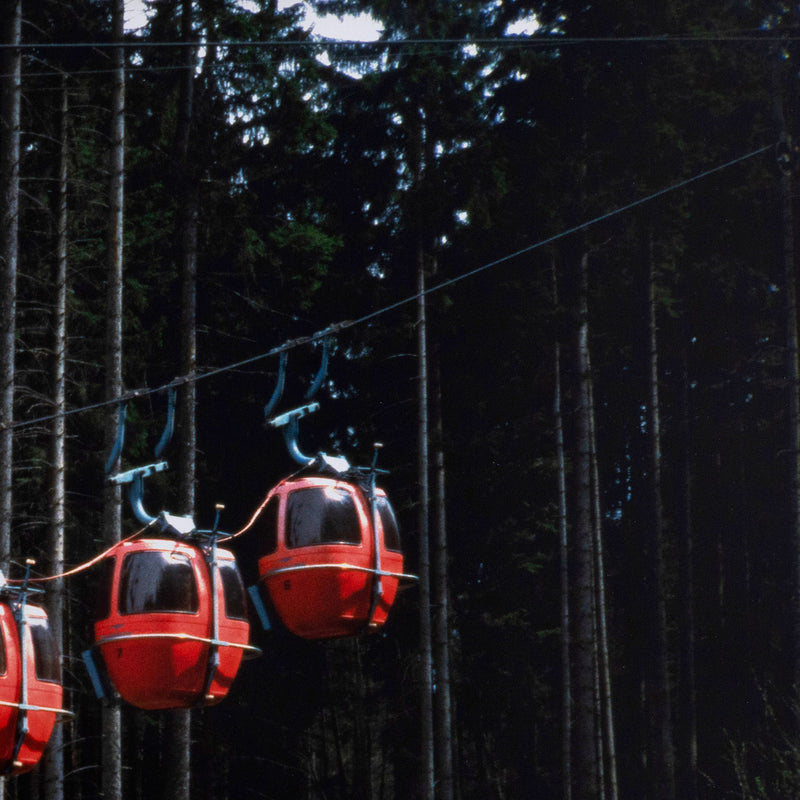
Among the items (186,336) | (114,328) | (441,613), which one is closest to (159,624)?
(114,328)

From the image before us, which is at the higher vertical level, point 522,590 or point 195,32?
point 195,32

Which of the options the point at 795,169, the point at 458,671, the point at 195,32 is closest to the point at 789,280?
the point at 795,169

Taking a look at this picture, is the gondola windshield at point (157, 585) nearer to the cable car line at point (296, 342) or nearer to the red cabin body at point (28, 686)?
the cable car line at point (296, 342)

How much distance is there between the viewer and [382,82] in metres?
29.8

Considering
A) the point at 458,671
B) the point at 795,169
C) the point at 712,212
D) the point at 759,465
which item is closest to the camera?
the point at 795,169

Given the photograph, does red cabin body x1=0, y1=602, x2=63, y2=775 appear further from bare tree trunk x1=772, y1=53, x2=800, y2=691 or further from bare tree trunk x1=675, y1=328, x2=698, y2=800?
bare tree trunk x1=675, y1=328, x2=698, y2=800

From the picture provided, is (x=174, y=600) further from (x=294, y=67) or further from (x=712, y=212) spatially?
(x=712, y=212)

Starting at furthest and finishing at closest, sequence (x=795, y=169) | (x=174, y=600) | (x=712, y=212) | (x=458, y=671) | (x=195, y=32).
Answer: (x=458, y=671)
(x=712, y=212)
(x=795, y=169)
(x=195, y=32)
(x=174, y=600)

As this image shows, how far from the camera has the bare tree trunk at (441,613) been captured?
93.0 feet

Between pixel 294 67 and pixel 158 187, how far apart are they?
124 inches

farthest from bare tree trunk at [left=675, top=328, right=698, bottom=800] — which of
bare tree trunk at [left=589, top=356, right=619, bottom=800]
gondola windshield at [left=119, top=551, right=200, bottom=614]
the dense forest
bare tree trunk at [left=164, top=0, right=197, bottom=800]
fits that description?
gondola windshield at [left=119, top=551, right=200, bottom=614]

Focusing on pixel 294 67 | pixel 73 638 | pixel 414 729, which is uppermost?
pixel 294 67

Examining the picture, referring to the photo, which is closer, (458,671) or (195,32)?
A: (195,32)

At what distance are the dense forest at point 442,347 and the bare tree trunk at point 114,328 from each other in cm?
6
